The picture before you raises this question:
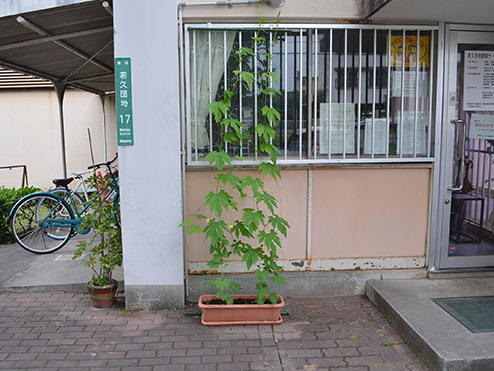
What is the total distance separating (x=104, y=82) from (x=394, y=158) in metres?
6.53

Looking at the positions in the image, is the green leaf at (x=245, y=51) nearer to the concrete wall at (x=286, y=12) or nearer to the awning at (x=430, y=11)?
the concrete wall at (x=286, y=12)

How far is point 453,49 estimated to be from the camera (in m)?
4.43

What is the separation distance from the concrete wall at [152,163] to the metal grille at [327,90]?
0.25 meters

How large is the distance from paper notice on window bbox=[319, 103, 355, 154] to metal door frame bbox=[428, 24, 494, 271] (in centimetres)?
91

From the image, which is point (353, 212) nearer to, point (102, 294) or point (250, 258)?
point (250, 258)

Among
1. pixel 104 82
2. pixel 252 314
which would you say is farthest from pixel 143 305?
pixel 104 82

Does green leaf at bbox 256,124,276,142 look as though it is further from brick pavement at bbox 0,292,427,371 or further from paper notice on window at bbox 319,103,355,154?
brick pavement at bbox 0,292,427,371

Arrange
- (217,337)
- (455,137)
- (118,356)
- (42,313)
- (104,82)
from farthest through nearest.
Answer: (104,82)
(455,137)
(42,313)
(217,337)
(118,356)

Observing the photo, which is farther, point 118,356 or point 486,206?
point 486,206

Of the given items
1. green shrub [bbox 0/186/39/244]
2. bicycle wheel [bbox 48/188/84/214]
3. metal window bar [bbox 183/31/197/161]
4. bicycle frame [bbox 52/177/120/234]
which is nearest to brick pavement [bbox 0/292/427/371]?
bicycle frame [bbox 52/177/120/234]

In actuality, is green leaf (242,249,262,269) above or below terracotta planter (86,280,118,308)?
above

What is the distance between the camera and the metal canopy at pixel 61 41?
440 centimetres

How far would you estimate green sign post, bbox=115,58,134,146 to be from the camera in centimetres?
406

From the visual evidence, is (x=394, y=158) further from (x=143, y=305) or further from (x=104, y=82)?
(x=104, y=82)
